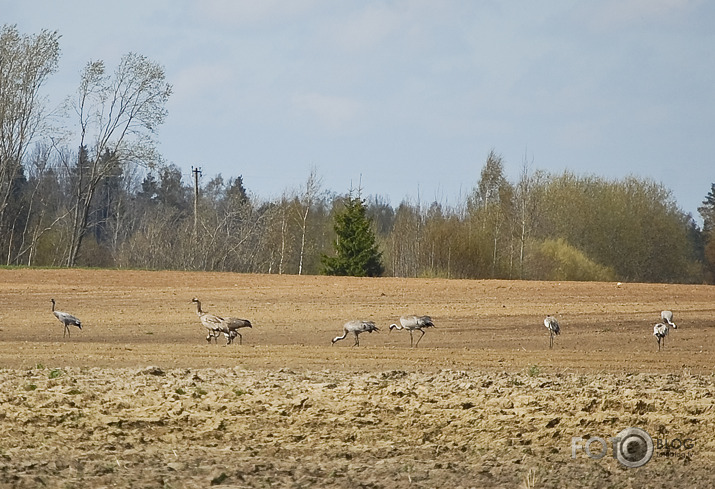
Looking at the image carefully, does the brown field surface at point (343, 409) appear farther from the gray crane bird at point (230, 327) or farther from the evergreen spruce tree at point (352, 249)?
the evergreen spruce tree at point (352, 249)

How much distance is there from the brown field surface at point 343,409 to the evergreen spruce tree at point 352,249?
2894 centimetres

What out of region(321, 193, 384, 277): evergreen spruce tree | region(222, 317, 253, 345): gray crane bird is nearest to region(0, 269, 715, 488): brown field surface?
region(222, 317, 253, 345): gray crane bird

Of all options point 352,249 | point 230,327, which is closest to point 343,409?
point 230,327

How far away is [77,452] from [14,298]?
85.2 ft

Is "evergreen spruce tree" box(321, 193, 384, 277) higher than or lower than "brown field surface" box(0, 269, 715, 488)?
higher

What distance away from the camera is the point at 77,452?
11.2 meters

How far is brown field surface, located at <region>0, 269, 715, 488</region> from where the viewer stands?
34.3 feet

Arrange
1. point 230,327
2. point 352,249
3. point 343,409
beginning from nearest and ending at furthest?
point 343,409
point 230,327
point 352,249

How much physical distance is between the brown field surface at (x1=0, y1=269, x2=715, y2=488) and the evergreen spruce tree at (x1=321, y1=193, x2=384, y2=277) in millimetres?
28943

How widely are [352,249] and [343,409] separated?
44.3m

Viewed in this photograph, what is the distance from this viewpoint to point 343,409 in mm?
13609

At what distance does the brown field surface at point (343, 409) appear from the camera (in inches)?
412

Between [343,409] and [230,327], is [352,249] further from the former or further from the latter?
[343,409]

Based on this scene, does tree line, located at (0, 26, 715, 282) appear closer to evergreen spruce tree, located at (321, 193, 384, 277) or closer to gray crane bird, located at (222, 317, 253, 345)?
evergreen spruce tree, located at (321, 193, 384, 277)
